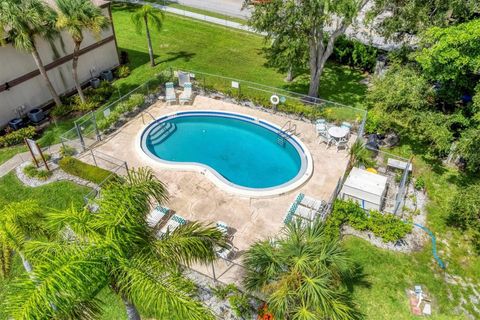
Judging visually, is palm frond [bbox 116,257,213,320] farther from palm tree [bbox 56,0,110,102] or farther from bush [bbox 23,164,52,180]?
palm tree [bbox 56,0,110,102]

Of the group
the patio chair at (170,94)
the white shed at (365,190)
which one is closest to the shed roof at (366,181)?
the white shed at (365,190)

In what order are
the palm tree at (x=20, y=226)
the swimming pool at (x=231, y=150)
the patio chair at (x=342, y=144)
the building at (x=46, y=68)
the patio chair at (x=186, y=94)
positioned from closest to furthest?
the palm tree at (x=20, y=226) < the swimming pool at (x=231, y=150) < the patio chair at (x=342, y=144) < the building at (x=46, y=68) < the patio chair at (x=186, y=94)

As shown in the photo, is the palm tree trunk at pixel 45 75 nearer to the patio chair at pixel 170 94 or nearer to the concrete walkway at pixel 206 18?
the patio chair at pixel 170 94

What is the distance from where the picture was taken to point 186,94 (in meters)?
24.9

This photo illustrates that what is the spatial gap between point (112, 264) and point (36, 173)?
1416 centimetres

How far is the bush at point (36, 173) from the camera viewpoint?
18.9m

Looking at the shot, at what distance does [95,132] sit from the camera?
21359 millimetres

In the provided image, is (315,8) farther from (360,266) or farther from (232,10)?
(232,10)

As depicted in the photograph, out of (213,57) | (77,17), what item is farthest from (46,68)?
(213,57)

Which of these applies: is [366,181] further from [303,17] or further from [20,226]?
[20,226]

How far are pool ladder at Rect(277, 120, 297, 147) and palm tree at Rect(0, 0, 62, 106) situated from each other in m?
15.0

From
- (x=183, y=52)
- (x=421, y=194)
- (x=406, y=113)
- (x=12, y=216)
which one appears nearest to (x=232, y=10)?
(x=183, y=52)

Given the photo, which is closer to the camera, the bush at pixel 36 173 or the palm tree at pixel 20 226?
the palm tree at pixel 20 226

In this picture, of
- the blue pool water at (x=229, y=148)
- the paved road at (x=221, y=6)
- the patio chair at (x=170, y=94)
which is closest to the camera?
the blue pool water at (x=229, y=148)
